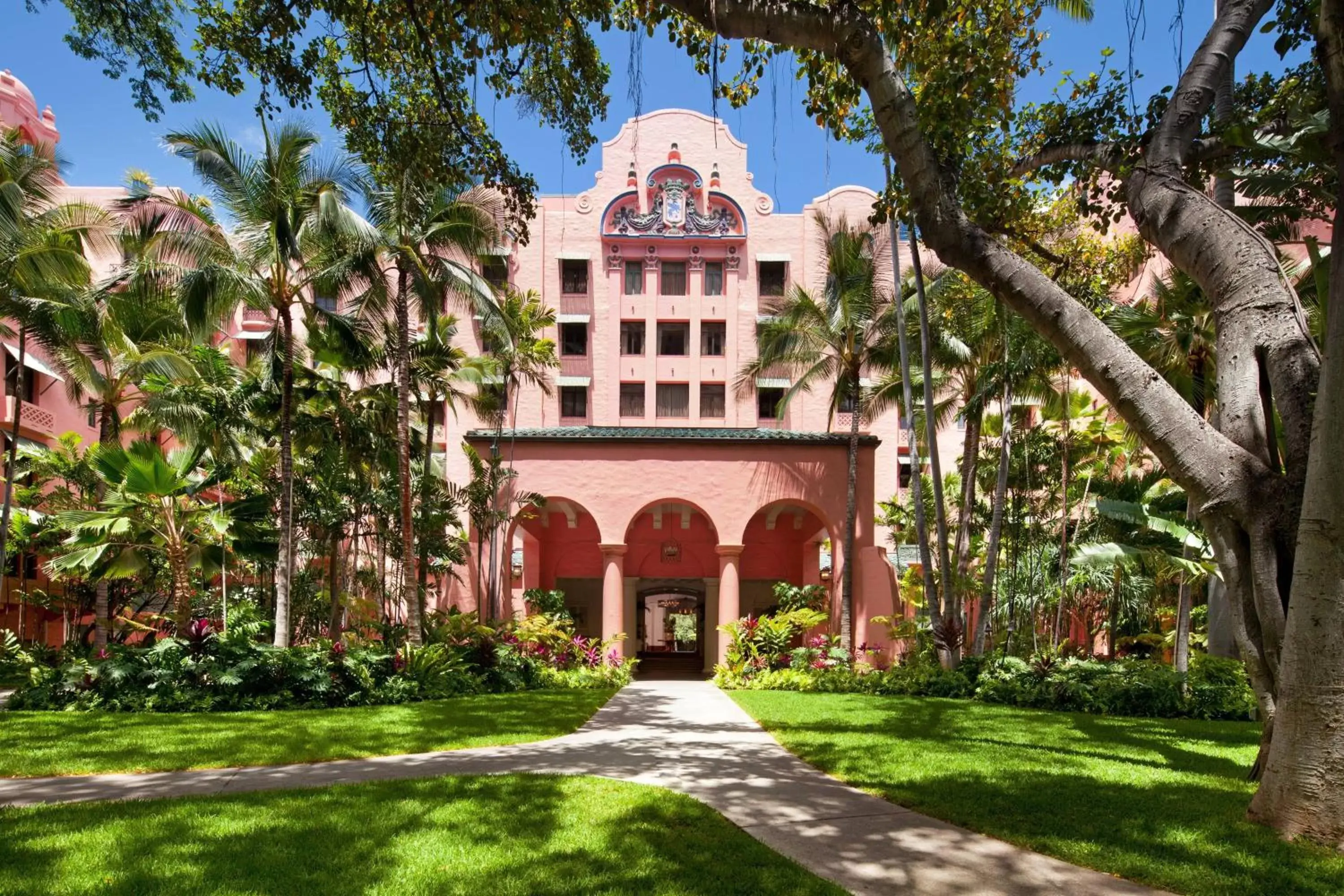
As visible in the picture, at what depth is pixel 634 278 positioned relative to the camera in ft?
90.7

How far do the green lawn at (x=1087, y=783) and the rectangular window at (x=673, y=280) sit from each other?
1741 cm

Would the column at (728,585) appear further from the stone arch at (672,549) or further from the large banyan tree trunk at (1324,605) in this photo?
the large banyan tree trunk at (1324,605)

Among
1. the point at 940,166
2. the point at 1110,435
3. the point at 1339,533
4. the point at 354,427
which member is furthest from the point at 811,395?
the point at 1339,533

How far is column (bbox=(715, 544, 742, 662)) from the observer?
20391 mm

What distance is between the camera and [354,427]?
17.5 meters

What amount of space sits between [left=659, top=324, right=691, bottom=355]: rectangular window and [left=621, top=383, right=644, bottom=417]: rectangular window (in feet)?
4.77

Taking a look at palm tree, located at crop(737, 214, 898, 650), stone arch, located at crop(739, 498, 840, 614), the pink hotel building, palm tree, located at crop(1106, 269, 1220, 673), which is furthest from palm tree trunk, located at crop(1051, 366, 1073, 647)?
stone arch, located at crop(739, 498, 840, 614)

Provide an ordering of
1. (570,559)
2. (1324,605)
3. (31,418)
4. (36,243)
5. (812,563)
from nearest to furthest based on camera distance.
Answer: (1324,605), (36,243), (31,418), (812,563), (570,559)

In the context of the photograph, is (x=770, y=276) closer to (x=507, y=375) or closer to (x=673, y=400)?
(x=673, y=400)

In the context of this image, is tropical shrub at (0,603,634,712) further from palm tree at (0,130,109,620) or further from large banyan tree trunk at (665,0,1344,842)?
large banyan tree trunk at (665,0,1344,842)

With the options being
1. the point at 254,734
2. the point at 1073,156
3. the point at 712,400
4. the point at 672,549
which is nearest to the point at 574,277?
the point at 712,400

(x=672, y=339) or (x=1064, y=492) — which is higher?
(x=672, y=339)

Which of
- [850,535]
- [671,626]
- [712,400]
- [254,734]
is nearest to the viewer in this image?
[254,734]

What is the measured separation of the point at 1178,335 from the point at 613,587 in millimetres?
13545
